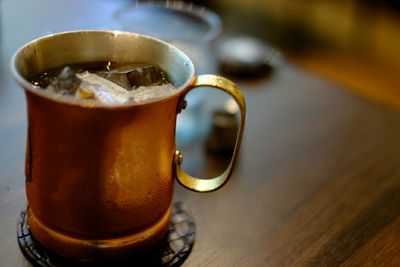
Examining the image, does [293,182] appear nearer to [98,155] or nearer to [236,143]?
[236,143]

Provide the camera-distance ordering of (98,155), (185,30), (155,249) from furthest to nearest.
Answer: (185,30)
(155,249)
(98,155)

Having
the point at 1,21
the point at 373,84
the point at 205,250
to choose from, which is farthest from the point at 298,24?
the point at 205,250

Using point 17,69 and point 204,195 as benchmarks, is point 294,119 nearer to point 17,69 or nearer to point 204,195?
point 204,195

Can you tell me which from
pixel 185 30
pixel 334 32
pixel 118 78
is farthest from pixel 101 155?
pixel 334 32

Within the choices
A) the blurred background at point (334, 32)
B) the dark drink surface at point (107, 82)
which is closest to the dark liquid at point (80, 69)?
the dark drink surface at point (107, 82)

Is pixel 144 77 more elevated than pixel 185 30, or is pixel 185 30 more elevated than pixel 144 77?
pixel 144 77

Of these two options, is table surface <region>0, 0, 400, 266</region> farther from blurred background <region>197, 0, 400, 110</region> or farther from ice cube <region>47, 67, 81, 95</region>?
blurred background <region>197, 0, 400, 110</region>

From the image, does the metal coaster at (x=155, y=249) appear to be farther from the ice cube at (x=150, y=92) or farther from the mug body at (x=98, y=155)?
the ice cube at (x=150, y=92)
